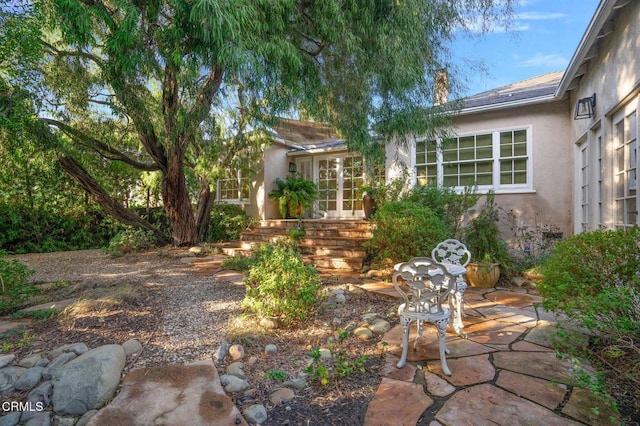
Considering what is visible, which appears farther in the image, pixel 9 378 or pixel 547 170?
pixel 547 170

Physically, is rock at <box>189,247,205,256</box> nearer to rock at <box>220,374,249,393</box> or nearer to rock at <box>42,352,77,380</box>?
rock at <box>42,352,77,380</box>

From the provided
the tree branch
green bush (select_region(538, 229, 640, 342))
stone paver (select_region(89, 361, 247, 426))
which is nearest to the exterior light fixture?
green bush (select_region(538, 229, 640, 342))

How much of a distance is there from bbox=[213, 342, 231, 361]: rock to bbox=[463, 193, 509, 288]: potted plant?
3.97m

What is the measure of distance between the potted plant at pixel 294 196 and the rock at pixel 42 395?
815cm

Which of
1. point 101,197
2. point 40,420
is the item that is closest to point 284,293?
point 40,420

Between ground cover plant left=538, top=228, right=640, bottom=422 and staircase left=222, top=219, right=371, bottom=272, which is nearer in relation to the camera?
ground cover plant left=538, top=228, right=640, bottom=422

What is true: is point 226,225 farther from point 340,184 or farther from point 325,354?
point 325,354

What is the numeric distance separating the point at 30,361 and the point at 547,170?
9018 millimetres

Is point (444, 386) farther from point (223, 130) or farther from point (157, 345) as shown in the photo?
point (223, 130)

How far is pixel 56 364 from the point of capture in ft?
8.42

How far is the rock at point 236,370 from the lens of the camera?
254cm

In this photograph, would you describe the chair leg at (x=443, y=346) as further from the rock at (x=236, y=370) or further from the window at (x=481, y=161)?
the window at (x=481, y=161)

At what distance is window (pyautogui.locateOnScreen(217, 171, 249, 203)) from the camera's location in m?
11.8

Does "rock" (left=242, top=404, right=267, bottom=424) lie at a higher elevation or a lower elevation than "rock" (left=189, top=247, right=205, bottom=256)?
lower
